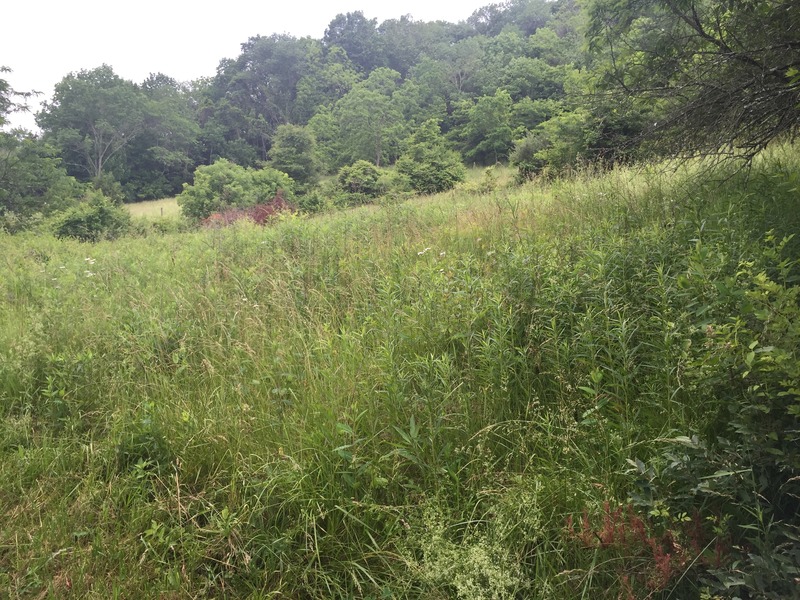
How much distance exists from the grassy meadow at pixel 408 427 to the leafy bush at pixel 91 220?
52.4ft

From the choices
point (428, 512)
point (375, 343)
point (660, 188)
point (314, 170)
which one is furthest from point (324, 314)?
point (314, 170)

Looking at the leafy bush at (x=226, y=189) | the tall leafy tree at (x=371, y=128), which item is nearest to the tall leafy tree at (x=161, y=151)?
the tall leafy tree at (x=371, y=128)

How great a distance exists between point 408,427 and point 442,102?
52666 mm

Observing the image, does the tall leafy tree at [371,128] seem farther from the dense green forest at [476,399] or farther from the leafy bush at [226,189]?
the dense green forest at [476,399]

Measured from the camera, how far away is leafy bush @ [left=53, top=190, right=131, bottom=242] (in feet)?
54.1

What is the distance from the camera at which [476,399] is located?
7.57ft

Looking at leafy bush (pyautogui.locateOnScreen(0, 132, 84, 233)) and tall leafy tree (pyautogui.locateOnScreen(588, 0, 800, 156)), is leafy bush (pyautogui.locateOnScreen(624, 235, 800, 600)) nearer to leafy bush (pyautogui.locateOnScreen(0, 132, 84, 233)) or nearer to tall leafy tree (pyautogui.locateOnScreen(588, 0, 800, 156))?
tall leafy tree (pyautogui.locateOnScreen(588, 0, 800, 156))

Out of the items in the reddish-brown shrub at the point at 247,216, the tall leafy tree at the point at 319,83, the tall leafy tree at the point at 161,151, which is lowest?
the reddish-brown shrub at the point at 247,216

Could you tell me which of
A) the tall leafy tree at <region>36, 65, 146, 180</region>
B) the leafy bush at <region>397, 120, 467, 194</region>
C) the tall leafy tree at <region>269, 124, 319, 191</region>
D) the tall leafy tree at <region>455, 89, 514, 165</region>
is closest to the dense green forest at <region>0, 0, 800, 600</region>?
the leafy bush at <region>397, 120, 467, 194</region>

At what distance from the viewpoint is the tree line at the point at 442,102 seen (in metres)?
4.12

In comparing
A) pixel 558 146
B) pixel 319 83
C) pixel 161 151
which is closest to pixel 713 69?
pixel 558 146

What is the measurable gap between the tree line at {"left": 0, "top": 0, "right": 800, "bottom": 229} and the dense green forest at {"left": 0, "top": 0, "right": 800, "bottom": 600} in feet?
0.28

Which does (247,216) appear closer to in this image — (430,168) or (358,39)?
(430,168)

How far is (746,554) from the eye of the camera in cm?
139
